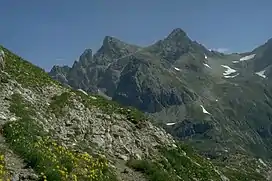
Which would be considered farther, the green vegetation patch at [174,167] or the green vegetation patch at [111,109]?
the green vegetation patch at [111,109]

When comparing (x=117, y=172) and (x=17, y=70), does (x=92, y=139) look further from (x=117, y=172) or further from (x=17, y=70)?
(x=17, y=70)

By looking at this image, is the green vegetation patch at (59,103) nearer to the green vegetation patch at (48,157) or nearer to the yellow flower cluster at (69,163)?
the green vegetation patch at (48,157)

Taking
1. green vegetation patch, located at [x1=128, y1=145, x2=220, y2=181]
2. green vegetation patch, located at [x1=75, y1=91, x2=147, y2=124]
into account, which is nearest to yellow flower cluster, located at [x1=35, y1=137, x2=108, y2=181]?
green vegetation patch, located at [x1=128, y1=145, x2=220, y2=181]

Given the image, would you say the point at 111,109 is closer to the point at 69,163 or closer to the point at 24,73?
the point at 24,73

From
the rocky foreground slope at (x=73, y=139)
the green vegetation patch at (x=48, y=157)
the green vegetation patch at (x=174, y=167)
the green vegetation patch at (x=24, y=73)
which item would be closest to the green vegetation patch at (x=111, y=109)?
the rocky foreground slope at (x=73, y=139)

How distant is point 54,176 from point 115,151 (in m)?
9.91

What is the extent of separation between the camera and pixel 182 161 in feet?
98.3

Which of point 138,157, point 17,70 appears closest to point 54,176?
point 138,157

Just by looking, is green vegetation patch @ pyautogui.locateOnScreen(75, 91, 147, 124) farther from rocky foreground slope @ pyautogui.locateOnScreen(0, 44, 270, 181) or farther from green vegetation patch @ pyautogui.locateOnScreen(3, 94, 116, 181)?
green vegetation patch @ pyautogui.locateOnScreen(3, 94, 116, 181)

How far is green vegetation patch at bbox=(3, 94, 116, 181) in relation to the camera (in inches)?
671

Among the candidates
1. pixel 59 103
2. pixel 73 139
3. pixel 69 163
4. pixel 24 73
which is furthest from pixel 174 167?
pixel 24 73

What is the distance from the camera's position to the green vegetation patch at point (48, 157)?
17.0 m

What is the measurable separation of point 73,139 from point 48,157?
6.86m

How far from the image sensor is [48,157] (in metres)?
17.8
